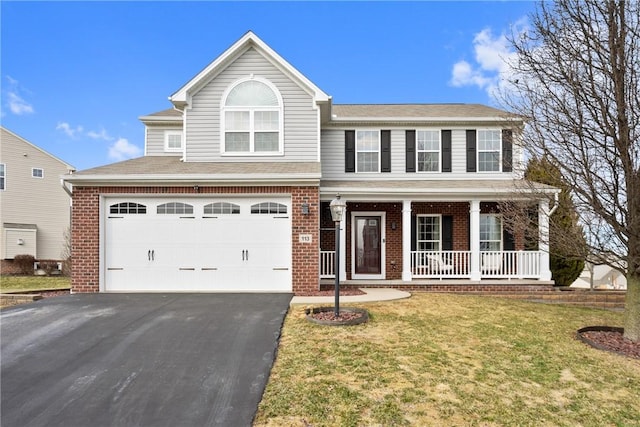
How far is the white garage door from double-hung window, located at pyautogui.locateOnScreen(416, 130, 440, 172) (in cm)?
566

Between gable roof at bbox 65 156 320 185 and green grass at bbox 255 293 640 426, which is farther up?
gable roof at bbox 65 156 320 185

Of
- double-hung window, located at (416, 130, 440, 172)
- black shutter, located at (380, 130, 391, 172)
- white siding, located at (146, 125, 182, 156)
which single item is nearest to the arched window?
black shutter, located at (380, 130, 391, 172)

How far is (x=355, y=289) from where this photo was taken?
9.86 meters

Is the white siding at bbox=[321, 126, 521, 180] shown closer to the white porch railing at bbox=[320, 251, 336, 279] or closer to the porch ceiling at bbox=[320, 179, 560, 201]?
the porch ceiling at bbox=[320, 179, 560, 201]

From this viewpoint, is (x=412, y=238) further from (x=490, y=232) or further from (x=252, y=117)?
(x=252, y=117)

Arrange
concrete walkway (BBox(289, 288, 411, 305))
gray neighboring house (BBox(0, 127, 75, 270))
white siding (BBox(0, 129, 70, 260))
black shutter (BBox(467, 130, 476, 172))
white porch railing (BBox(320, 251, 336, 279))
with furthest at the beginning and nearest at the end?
white siding (BBox(0, 129, 70, 260)) < gray neighboring house (BBox(0, 127, 75, 270)) < black shutter (BBox(467, 130, 476, 172)) < white porch railing (BBox(320, 251, 336, 279)) < concrete walkway (BBox(289, 288, 411, 305))

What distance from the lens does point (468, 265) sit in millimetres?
10922

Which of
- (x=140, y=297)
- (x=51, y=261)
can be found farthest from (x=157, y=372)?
(x=51, y=261)

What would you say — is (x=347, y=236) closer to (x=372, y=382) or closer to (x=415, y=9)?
(x=372, y=382)

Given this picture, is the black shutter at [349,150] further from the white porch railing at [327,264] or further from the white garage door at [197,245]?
the white garage door at [197,245]

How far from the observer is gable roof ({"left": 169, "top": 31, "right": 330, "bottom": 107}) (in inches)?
401

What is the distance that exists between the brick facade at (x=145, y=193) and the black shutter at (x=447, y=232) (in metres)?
5.27

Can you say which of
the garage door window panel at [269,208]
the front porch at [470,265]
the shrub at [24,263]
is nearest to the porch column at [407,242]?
the front porch at [470,265]

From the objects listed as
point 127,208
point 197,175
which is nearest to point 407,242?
point 197,175
